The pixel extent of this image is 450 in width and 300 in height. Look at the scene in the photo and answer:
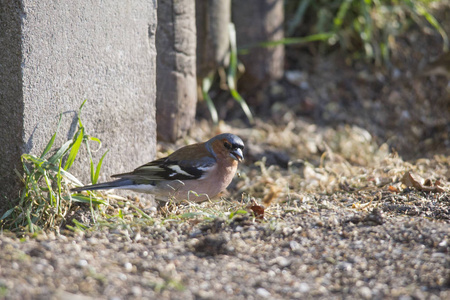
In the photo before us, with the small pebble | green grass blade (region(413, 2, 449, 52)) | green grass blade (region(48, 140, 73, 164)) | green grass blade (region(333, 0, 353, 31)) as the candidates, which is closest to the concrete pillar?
green grass blade (region(48, 140, 73, 164))

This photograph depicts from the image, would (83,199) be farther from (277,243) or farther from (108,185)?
(277,243)

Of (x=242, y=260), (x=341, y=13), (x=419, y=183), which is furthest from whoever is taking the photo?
(x=341, y=13)

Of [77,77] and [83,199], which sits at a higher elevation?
[77,77]

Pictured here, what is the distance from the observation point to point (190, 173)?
407 cm

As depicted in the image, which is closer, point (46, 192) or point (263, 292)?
point (263, 292)

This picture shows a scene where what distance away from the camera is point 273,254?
2.85 metres

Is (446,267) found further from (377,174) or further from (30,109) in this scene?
(30,109)

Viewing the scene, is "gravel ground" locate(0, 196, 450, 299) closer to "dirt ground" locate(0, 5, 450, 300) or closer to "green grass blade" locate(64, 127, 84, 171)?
"dirt ground" locate(0, 5, 450, 300)

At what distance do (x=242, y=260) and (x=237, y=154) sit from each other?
1454mm

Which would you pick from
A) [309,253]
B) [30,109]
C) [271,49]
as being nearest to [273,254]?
[309,253]

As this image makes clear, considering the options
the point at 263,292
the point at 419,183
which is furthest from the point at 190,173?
the point at 263,292

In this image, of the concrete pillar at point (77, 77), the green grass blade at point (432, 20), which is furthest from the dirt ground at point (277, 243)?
the green grass blade at point (432, 20)

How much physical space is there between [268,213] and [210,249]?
75 centimetres

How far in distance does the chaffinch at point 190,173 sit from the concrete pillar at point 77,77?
0.25 meters
